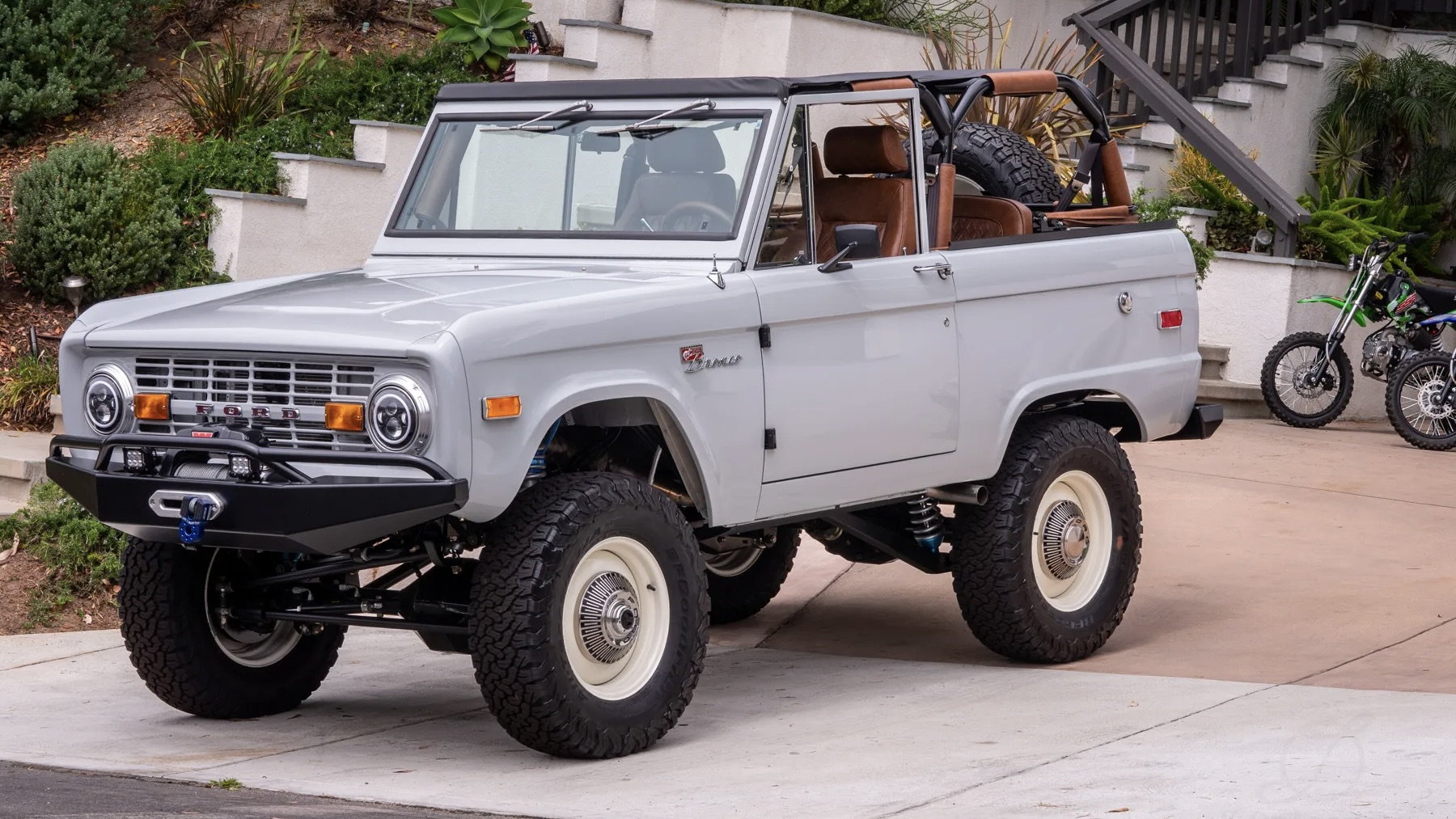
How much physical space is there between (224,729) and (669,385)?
1937 millimetres

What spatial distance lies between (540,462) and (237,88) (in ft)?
21.5

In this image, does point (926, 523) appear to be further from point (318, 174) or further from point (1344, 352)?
point (1344, 352)

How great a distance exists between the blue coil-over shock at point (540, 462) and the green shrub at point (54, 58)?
7.07 meters

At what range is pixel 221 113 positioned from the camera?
37.6 ft

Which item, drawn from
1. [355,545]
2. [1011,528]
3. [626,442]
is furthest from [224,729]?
[1011,528]

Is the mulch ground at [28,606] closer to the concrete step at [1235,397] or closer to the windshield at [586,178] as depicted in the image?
the windshield at [586,178]

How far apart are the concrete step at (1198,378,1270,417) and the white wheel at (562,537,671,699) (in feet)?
27.1

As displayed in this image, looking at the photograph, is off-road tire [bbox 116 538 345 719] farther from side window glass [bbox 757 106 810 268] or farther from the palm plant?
the palm plant

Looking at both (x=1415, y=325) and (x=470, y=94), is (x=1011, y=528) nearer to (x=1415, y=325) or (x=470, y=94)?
(x=470, y=94)

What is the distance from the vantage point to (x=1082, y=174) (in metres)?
8.01

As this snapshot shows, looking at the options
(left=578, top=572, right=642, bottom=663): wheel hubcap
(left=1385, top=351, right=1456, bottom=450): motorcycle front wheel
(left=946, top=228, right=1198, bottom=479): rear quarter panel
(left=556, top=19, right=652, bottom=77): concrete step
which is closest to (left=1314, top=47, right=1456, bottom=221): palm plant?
(left=1385, top=351, right=1456, bottom=450): motorcycle front wheel

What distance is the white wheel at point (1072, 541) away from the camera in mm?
7215

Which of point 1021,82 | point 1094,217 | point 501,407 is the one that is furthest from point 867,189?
point 501,407

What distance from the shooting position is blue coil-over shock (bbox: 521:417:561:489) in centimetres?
563
